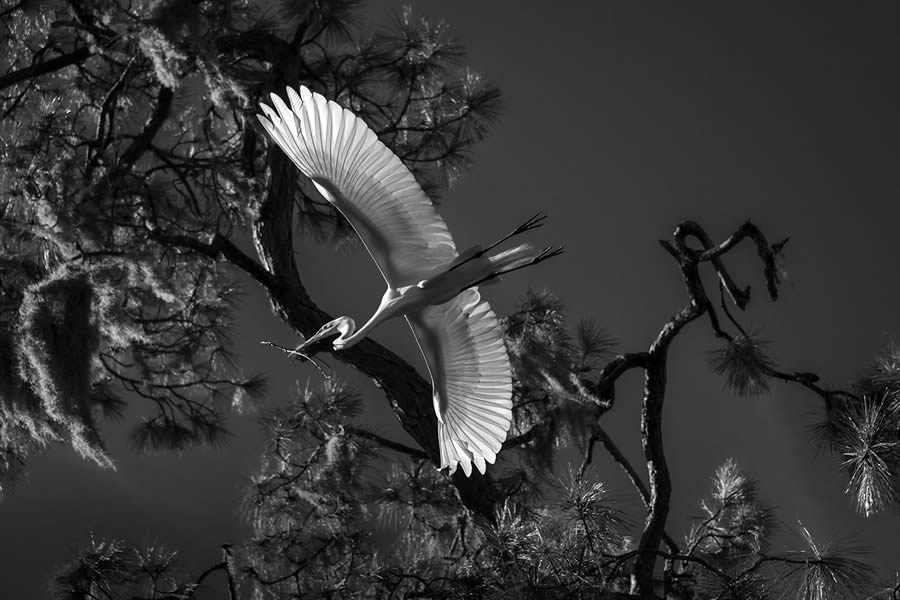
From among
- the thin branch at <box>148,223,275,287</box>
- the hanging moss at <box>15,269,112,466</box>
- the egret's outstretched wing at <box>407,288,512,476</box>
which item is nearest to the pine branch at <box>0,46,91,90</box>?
the thin branch at <box>148,223,275,287</box>

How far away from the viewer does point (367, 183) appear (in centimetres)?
125

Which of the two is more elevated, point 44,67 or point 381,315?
point 44,67

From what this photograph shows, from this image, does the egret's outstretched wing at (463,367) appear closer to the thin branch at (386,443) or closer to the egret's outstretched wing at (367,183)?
the egret's outstretched wing at (367,183)

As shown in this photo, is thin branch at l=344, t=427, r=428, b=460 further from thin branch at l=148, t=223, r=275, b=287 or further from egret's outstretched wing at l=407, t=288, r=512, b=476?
egret's outstretched wing at l=407, t=288, r=512, b=476

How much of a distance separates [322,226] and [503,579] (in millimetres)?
1113

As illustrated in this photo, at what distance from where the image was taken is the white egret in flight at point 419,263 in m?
1.20

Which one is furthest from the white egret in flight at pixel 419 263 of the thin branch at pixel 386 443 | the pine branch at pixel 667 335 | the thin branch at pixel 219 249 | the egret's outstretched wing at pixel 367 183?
the thin branch at pixel 386 443

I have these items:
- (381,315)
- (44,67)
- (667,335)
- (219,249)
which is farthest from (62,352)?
(667,335)

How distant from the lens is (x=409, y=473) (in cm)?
216

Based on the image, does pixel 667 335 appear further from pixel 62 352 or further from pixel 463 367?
pixel 62 352

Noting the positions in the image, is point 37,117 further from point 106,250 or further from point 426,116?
point 426,116

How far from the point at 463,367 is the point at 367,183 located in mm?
325

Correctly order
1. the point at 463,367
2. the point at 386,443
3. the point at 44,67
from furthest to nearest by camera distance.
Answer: the point at 386,443, the point at 44,67, the point at 463,367

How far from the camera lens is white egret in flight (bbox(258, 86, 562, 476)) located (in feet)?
3.93
